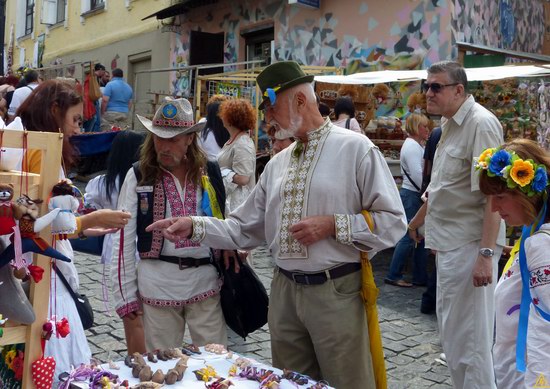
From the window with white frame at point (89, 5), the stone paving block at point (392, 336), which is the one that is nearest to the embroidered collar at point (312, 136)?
the stone paving block at point (392, 336)

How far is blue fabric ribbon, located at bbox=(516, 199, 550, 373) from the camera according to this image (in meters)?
2.50

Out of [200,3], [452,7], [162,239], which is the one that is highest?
[200,3]

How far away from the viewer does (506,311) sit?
2.75 meters

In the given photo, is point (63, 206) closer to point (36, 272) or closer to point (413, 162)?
point (36, 272)

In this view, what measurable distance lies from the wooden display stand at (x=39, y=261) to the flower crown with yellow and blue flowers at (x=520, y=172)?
176 cm

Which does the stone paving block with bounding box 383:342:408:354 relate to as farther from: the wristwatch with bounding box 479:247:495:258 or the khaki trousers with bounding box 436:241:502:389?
the wristwatch with bounding box 479:247:495:258

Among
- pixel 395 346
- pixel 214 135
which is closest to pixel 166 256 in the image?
pixel 395 346

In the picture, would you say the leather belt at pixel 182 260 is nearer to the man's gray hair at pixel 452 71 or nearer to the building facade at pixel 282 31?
the man's gray hair at pixel 452 71

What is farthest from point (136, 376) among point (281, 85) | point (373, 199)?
point (281, 85)

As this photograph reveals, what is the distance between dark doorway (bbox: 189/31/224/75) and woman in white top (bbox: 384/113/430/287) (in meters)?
9.06

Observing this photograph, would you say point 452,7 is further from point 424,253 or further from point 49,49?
point 49,49

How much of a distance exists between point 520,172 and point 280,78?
44.6 inches

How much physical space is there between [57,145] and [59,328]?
2.06 ft

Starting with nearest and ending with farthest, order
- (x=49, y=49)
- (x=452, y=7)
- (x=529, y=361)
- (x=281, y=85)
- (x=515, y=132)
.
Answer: (x=529, y=361) < (x=281, y=85) < (x=515, y=132) < (x=452, y=7) < (x=49, y=49)
